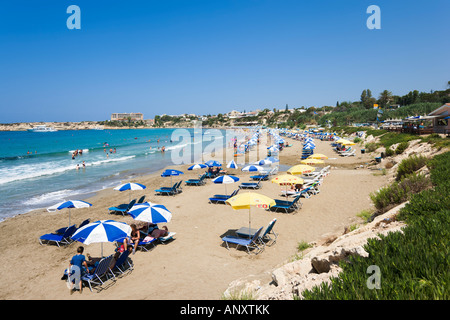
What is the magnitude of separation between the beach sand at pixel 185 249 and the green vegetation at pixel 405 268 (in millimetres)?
2876

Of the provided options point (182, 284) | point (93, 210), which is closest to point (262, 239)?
point (182, 284)

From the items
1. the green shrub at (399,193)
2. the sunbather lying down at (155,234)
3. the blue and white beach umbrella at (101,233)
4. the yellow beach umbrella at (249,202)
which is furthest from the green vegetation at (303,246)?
the blue and white beach umbrella at (101,233)

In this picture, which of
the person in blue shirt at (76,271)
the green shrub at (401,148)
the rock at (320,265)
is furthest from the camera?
the green shrub at (401,148)

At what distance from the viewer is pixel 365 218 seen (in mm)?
8617

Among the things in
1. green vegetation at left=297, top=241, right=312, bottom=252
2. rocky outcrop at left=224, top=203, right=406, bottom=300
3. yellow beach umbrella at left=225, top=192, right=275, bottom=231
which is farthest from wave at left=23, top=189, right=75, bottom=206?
rocky outcrop at left=224, top=203, right=406, bottom=300

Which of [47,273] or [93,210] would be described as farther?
[93,210]

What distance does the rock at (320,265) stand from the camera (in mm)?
4346

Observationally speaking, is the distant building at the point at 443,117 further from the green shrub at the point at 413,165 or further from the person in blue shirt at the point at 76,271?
the person in blue shirt at the point at 76,271

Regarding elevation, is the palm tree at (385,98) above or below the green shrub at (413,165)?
above

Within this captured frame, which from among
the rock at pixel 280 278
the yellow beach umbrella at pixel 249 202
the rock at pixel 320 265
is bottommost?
the rock at pixel 280 278
